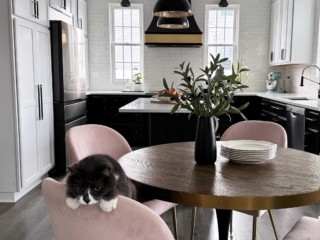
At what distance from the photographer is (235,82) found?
1.43 meters

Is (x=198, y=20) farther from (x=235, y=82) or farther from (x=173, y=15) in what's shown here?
(x=235, y=82)

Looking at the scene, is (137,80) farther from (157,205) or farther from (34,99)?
(157,205)

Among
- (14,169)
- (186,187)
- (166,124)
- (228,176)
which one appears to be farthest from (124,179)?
(14,169)

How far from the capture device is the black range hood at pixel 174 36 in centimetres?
568

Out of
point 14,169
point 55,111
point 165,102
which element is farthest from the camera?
point 55,111

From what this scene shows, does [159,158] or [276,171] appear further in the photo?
[159,158]

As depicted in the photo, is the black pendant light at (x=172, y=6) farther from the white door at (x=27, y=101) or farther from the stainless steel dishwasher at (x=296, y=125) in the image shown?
the stainless steel dishwasher at (x=296, y=125)

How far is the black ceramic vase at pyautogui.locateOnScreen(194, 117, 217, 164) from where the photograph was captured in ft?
4.85

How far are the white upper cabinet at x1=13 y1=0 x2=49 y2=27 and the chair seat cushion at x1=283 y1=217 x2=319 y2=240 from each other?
112 inches

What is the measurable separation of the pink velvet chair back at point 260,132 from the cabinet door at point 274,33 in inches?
140

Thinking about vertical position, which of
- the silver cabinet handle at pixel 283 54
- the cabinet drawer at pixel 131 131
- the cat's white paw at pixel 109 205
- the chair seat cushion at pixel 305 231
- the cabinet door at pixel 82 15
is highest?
the cabinet door at pixel 82 15

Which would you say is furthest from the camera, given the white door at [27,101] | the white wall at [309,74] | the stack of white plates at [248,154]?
the white wall at [309,74]

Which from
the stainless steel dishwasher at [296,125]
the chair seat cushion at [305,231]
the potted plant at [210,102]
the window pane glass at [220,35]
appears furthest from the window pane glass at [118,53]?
the chair seat cushion at [305,231]

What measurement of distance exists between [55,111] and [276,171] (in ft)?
10.1
